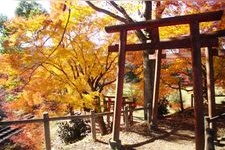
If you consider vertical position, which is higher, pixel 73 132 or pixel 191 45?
pixel 191 45

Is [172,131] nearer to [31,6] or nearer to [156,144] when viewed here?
[156,144]

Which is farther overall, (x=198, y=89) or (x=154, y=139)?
(x=154, y=139)

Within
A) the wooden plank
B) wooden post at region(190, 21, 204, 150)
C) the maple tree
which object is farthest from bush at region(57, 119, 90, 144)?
wooden post at region(190, 21, 204, 150)

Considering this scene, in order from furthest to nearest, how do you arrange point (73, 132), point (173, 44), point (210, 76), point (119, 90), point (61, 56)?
1. point (73, 132)
2. point (61, 56)
3. point (210, 76)
4. point (119, 90)
5. point (173, 44)

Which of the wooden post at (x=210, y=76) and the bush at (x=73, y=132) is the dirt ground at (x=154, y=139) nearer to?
the wooden post at (x=210, y=76)

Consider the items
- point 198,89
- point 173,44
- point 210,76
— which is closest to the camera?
point 198,89

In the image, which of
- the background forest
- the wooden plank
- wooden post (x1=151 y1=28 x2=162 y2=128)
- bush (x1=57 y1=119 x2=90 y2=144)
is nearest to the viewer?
the wooden plank

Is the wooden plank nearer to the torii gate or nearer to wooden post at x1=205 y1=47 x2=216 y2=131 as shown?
the torii gate

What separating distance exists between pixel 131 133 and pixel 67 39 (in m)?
5.20

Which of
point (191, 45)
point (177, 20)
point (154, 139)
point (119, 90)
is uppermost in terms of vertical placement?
point (177, 20)

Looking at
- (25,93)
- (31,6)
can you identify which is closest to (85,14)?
(25,93)

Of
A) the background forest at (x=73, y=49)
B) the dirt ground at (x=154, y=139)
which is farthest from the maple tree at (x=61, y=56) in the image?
the dirt ground at (x=154, y=139)

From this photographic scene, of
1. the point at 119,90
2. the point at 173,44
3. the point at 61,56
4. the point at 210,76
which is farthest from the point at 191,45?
the point at 61,56

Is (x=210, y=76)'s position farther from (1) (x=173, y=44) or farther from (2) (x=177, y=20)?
(2) (x=177, y=20)
